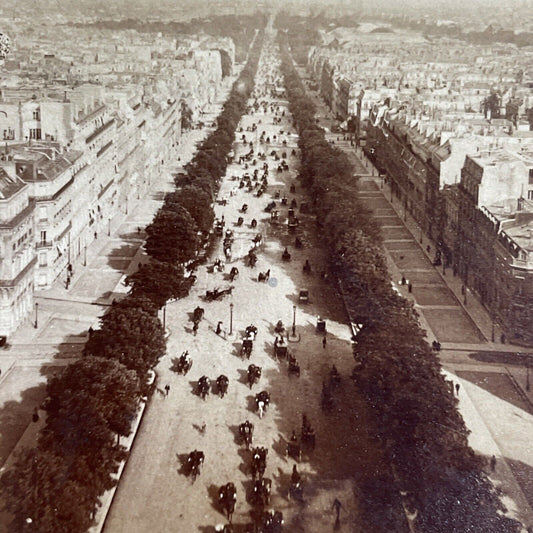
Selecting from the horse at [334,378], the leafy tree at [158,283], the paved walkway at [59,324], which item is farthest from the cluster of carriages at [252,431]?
the paved walkway at [59,324]

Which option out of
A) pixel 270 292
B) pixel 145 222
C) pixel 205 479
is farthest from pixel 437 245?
pixel 205 479

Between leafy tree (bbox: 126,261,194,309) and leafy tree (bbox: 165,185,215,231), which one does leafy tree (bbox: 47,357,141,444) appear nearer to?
leafy tree (bbox: 126,261,194,309)

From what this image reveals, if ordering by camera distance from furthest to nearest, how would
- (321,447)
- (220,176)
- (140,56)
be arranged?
(140,56), (220,176), (321,447)

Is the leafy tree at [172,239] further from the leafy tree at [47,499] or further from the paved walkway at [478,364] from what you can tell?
the leafy tree at [47,499]

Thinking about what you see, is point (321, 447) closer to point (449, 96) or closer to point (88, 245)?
point (88, 245)

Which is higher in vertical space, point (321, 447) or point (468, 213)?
point (468, 213)

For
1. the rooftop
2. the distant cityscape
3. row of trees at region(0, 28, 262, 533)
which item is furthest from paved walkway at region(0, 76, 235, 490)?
the distant cityscape
